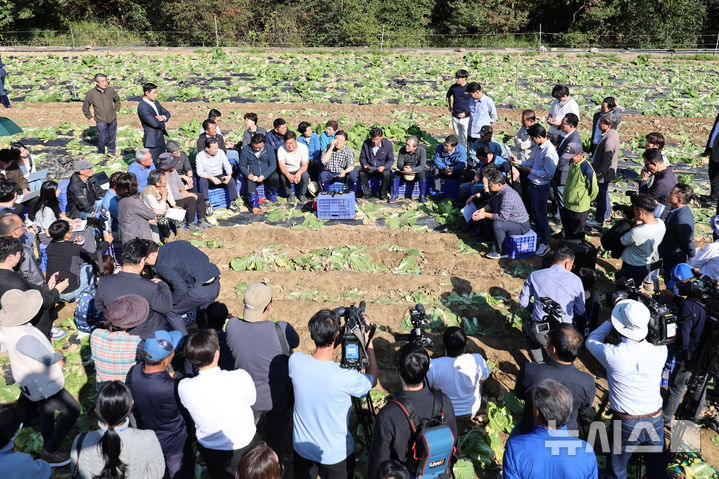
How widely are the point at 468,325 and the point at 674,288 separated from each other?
2.45 metres

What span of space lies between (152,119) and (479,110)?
6588mm

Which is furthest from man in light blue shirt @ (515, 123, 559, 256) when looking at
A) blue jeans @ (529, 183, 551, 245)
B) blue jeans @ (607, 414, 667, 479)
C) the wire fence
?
the wire fence

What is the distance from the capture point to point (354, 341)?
3955 mm

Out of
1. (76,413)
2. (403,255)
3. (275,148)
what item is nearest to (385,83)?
(275,148)

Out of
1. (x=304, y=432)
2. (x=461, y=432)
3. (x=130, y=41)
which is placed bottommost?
(x=461, y=432)

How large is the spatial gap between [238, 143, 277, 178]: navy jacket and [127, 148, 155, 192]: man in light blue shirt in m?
1.82

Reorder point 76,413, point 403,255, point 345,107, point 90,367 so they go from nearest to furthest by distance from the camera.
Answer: point 76,413, point 90,367, point 403,255, point 345,107

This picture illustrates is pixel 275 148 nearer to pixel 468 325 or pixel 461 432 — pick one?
pixel 468 325

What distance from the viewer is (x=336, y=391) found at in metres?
3.72

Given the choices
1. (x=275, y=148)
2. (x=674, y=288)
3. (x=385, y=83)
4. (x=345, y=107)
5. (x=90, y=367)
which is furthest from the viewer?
(x=385, y=83)

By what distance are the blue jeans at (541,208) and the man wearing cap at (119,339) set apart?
621 cm

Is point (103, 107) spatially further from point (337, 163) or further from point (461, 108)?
point (461, 108)

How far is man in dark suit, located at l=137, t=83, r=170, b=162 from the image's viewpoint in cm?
1020

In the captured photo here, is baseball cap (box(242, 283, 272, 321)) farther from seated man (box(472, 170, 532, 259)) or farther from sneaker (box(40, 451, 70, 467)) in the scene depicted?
seated man (box(472, 170, 532, 259))
